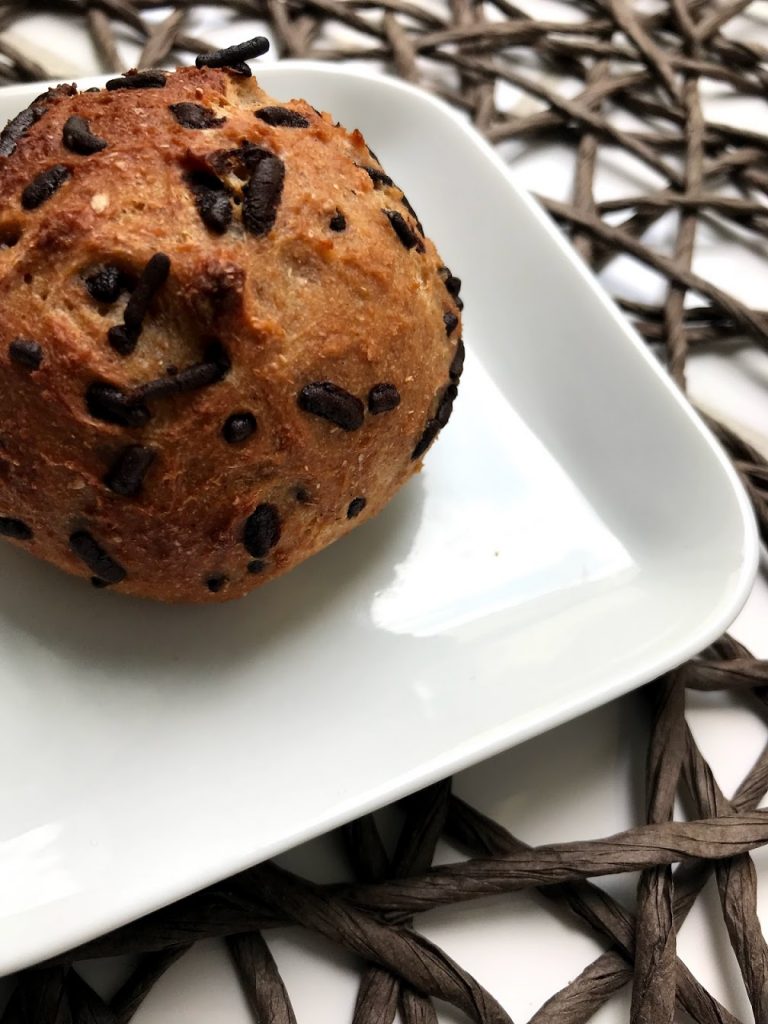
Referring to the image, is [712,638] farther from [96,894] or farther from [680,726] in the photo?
[96,894]

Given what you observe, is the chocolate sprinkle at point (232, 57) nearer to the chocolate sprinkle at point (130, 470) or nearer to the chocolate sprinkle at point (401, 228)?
the chocolate sprinkle at point (401, 228)

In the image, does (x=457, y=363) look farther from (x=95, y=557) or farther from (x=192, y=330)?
(x=95, y=557)

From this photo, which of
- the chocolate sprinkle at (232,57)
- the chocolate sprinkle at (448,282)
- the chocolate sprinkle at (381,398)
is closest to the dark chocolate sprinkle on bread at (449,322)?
the chocolate sprinkle at (448,282)

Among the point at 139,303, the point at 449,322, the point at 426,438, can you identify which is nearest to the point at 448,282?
the point at 449,322

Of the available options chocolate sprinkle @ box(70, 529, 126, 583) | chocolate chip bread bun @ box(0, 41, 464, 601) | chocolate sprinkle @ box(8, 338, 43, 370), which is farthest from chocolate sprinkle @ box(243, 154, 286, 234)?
chocolate sprinkle @ box(70, 529, 126, 583)

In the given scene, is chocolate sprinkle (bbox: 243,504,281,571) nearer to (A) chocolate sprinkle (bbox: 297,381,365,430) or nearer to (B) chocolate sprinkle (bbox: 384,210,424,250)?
(A) chocolate sprinkle (bbox: 297,381,365,430)

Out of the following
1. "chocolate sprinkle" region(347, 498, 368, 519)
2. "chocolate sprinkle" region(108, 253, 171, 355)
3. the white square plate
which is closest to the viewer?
"chocolate sprinkle" region(108, 253, 171, 355)
